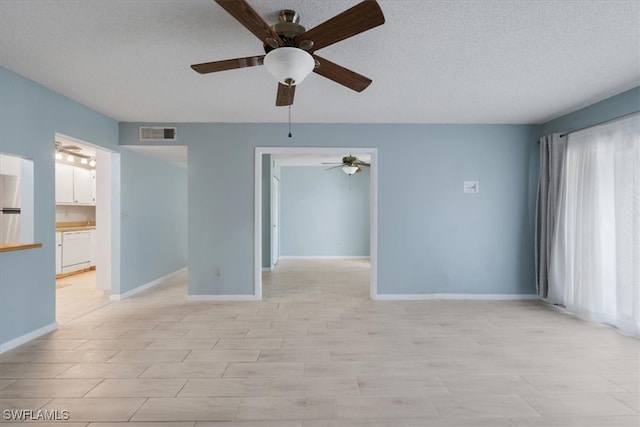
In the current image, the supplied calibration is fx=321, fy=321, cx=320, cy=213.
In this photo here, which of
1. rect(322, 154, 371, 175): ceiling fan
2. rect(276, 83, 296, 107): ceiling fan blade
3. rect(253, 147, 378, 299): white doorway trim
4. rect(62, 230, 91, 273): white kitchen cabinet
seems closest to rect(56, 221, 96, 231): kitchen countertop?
rect(62, 230, 91, 273): white kitchen cabinet

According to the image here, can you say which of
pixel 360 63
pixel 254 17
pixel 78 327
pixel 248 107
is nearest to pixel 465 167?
pixel 360 63

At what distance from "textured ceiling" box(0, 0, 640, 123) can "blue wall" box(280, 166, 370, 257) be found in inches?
182

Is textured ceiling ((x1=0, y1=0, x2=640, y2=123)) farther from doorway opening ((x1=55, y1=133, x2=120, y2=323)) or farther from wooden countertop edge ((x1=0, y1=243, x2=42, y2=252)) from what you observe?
wooden countertop edge ((x1=0, y1=243, x2=42, y2=252))

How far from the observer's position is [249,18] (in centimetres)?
165

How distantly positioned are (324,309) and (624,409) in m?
2.79

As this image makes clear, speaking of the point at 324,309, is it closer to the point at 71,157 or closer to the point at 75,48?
the point at 75,48

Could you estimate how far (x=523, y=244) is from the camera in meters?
4.57

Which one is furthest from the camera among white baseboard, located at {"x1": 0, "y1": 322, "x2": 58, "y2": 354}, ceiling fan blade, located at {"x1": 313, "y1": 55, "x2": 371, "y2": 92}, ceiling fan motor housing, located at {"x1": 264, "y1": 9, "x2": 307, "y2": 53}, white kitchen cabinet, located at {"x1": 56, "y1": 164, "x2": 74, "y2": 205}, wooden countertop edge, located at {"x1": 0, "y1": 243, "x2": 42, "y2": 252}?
white kitchen cabinet, located at {"x1": 56, "y1": 164, "x2": 74, "y2": 205}

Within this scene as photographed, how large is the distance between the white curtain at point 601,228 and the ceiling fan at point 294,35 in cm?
317

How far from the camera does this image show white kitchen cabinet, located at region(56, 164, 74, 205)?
20.1ft

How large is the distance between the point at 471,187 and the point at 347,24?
359cm

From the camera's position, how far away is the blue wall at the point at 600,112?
3.19 metres

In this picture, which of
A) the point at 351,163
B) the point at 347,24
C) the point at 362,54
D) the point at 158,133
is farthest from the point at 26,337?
the point at 351,163

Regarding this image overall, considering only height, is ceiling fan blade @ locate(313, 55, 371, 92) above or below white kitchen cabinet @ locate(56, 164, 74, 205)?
above
